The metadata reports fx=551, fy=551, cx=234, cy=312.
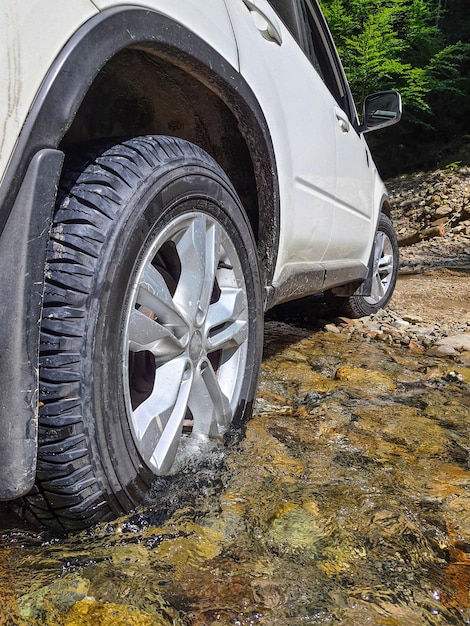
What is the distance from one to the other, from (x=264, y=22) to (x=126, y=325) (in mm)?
1233

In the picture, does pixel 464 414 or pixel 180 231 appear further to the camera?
pixel 464 414

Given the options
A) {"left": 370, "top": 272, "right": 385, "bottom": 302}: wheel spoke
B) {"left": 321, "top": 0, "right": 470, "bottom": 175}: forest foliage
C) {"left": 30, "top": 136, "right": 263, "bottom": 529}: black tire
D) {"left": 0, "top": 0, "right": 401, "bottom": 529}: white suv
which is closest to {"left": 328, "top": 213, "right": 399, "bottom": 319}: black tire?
{"left": 370, "top": 272, "right": 385, "bottom": 302}: wheel spoke

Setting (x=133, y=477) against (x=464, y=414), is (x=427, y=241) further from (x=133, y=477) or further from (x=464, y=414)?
(x=133, y=477)

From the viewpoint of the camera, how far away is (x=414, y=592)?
1.05 meters

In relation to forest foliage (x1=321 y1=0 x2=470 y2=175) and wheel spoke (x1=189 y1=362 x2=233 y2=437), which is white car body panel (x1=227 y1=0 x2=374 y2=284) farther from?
forest foliage (x1=321 y1=0 x2=470 y2=175)

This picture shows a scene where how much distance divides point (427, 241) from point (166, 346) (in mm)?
7920

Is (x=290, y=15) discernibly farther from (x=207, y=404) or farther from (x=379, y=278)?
(x=379, y=278)

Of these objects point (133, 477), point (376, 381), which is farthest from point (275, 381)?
point (133, 477)

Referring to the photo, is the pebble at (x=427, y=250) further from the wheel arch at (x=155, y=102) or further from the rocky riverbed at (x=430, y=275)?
the wheel arch at (x=155, y=102)

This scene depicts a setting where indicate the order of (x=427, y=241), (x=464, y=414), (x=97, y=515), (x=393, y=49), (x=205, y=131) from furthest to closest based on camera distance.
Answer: (x=393, y=49)
(x=427, y=241)
(x=464, y=414)
(x=205, y=131)
(x=97, y=515)

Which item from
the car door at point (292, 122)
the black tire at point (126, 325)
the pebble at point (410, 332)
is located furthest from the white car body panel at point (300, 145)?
the pebble at point (410, 332)

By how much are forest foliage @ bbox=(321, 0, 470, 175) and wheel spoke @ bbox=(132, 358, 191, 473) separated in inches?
539

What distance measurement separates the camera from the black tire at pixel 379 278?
3.97 m

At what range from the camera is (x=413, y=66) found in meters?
15.2
